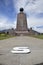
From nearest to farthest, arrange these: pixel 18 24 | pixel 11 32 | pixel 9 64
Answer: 1. pixel 9 64
2. pixel 11 32
3. pixel 18 24

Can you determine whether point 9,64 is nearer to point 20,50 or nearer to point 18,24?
point 20,50

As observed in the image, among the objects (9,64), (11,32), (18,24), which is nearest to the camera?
(9,64)

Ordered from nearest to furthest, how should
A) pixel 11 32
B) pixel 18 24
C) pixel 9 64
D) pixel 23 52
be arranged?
pixel 9 64 → pixel 23 52 → pixel 11 32 → pixel 18 24

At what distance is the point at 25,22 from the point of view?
10931cm

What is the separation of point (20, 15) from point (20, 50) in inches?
3787

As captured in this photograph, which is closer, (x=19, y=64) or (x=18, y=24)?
(x=19, y=64)

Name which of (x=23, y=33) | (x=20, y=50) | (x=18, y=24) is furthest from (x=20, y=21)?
(x=20, y=50)

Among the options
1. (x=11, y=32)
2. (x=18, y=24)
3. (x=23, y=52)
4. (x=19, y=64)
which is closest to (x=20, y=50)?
(x=23, y=52)

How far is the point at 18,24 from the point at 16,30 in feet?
14.7

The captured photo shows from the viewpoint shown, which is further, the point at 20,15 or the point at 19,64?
the point at 20,15

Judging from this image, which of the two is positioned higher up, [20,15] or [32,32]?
[20,15]

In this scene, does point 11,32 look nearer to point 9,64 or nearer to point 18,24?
point 18,24

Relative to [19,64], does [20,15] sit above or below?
above

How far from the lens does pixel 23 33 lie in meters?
104
